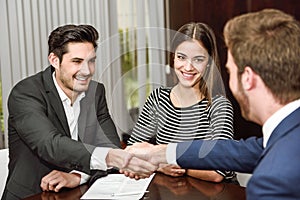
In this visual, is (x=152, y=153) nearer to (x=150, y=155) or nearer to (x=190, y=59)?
(x=150, y=155)

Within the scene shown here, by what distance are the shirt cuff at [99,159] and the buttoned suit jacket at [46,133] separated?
0.7 inches

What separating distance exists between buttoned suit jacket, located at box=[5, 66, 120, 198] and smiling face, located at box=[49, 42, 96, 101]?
0.03 m

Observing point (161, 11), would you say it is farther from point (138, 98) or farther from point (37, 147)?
point (37, 147)

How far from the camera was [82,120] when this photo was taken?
216cm

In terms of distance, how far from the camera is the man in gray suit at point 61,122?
1.96 meters

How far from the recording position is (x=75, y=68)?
2.14m

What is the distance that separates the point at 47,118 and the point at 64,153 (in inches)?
6.5

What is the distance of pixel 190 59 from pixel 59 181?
649 millimetres

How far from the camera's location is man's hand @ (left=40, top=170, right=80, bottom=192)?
1811 millimetres

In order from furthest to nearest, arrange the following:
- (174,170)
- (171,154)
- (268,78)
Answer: (174,170), (171,154), (268,78)

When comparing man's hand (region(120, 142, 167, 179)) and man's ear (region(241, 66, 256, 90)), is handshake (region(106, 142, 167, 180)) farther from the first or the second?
man's ear (region(241, 66, 256, 90))

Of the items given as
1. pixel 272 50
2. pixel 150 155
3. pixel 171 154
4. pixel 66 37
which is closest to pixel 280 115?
pixel 272 50

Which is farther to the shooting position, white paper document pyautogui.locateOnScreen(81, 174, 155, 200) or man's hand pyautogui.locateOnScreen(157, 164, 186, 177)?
man's hand pyautogui.locateOnScreen(157, 164, 186, 177)

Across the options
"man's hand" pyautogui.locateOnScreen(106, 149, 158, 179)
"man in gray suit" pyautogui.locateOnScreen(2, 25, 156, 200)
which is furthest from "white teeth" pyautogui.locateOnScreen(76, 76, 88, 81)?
"man's hand" pyautogui.locateOnScreen(106, 149, 158, 179)
